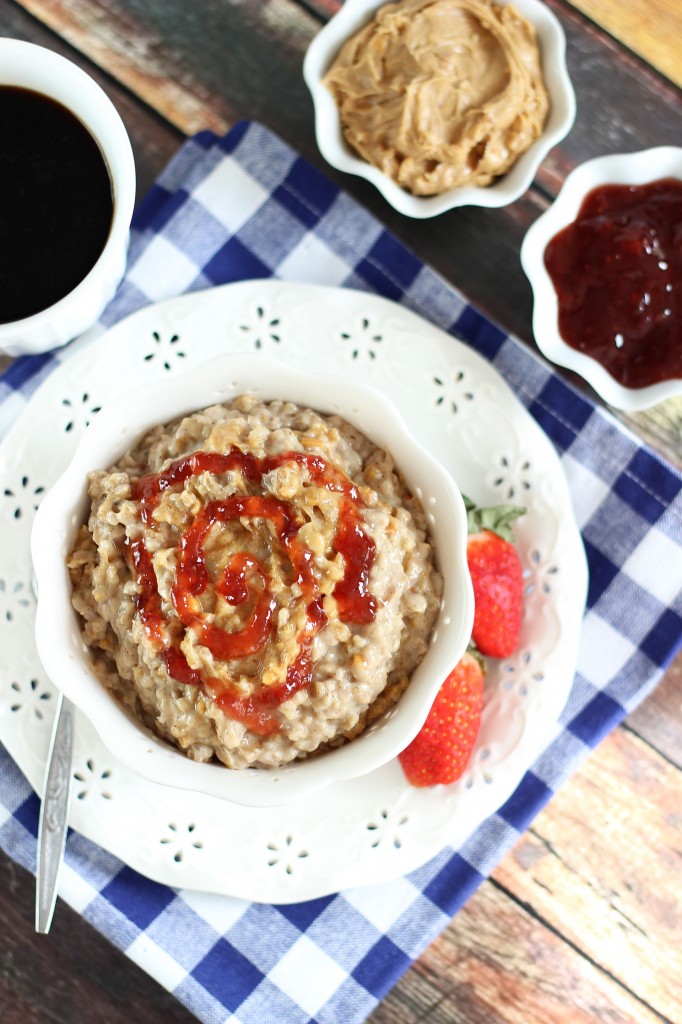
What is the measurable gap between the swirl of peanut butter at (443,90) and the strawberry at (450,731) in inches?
59.7

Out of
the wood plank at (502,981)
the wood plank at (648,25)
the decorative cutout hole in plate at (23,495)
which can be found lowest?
the wood plank at (502,981)

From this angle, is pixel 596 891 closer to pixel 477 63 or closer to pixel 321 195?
pixel 321 195

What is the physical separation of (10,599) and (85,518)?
46cm

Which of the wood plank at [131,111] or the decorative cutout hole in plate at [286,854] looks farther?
the wood plank at [131,111]

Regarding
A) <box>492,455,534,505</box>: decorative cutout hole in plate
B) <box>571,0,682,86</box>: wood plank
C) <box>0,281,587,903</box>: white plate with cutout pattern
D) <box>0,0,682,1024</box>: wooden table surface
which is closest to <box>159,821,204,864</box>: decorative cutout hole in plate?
<box>0,281,587,903</box>: white plate with cutout pattern

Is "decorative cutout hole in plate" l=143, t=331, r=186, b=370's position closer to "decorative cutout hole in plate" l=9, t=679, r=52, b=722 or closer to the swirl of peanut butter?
the swirl of peanut butter

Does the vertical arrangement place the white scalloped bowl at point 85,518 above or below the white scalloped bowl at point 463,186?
below

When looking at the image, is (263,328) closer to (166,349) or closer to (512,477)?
(166,349)

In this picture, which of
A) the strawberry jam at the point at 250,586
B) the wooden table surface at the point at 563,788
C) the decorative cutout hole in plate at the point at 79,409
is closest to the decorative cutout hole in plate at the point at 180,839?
the wooden table surface at the point at 563,788

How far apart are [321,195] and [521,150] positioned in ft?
2.16

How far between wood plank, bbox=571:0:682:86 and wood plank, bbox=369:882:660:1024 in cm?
292

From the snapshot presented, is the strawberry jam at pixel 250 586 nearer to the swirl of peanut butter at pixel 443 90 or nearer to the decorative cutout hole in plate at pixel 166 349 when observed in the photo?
the decorative cutout hole in plate at pixel 166 349

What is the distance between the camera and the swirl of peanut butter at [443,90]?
3.02m

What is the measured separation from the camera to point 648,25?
135 inches
